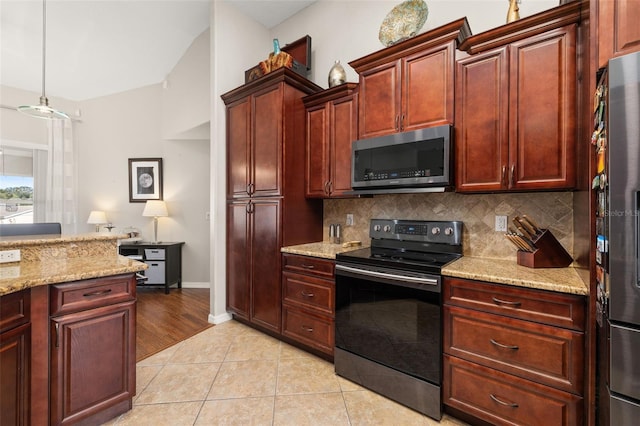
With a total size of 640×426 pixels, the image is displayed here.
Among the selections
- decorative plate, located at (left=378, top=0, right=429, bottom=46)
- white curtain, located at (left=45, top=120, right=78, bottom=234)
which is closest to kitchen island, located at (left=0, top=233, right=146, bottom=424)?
decorative plate, located at (left=378, top=0, right=429, bottom=46)

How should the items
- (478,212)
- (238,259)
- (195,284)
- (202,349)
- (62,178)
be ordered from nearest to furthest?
(478,212)
(202,349)
(238,259)
(195,284)
(62,178)

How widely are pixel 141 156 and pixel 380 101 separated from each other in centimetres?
444

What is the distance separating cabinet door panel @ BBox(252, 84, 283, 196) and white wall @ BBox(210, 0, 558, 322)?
1.82 feet

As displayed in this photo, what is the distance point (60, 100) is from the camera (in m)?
4.83

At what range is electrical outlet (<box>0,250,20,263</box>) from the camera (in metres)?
1.57

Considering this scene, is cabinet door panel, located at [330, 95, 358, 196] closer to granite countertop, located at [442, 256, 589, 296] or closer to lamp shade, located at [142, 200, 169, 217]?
granite countertop, located at [442, 256, 589, 296]

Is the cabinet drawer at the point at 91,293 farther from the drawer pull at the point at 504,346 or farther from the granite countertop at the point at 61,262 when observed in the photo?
the drawer pull at the point at 504,346

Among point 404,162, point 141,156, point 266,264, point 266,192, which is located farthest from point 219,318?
point 141,156

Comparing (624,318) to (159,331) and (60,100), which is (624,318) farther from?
(60,100)

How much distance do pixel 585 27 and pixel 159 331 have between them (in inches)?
157

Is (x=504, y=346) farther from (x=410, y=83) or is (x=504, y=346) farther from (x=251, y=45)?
(x=251, y=45)

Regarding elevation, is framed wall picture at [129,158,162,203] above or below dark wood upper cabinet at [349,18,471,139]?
below

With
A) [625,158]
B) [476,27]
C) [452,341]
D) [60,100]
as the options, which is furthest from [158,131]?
[625,158]

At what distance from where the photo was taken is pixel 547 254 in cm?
166
